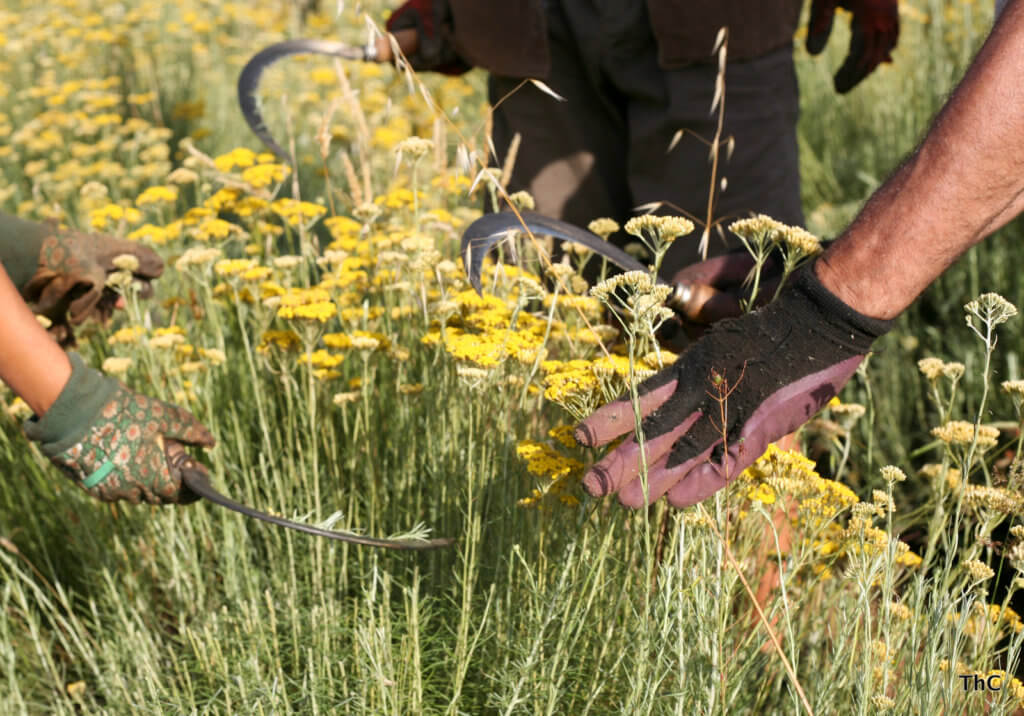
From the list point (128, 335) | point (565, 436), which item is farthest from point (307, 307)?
point (128, 335)

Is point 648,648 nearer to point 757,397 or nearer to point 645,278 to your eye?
point 757,397

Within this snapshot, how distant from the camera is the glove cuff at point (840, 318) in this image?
1.45m

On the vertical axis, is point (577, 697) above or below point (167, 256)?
below

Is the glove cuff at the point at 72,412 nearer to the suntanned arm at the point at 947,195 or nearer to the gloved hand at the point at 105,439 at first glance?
the gloved hand at the point at 105,439

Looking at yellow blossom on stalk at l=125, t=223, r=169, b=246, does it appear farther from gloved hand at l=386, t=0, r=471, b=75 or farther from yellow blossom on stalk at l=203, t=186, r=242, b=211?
gloved hand at l=386, t=0, r=471, b=75

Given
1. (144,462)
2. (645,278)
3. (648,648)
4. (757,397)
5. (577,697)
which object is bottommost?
(577,697)

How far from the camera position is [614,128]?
2926mm

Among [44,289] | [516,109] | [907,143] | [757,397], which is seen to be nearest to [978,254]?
[907,143]

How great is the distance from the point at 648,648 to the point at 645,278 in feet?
1.77

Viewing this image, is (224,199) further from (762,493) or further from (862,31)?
(862,31)

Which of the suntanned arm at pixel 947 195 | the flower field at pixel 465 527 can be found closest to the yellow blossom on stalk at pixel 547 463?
the flower field at pixel 465 527

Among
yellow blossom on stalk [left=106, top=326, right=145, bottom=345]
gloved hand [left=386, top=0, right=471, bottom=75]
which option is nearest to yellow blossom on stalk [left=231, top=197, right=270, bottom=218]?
yellow blossom on stalk [left=106, top=326, right=145, bottom=345]

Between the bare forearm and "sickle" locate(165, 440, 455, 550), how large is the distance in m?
0.22

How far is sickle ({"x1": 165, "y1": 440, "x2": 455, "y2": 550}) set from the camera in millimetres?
1567
